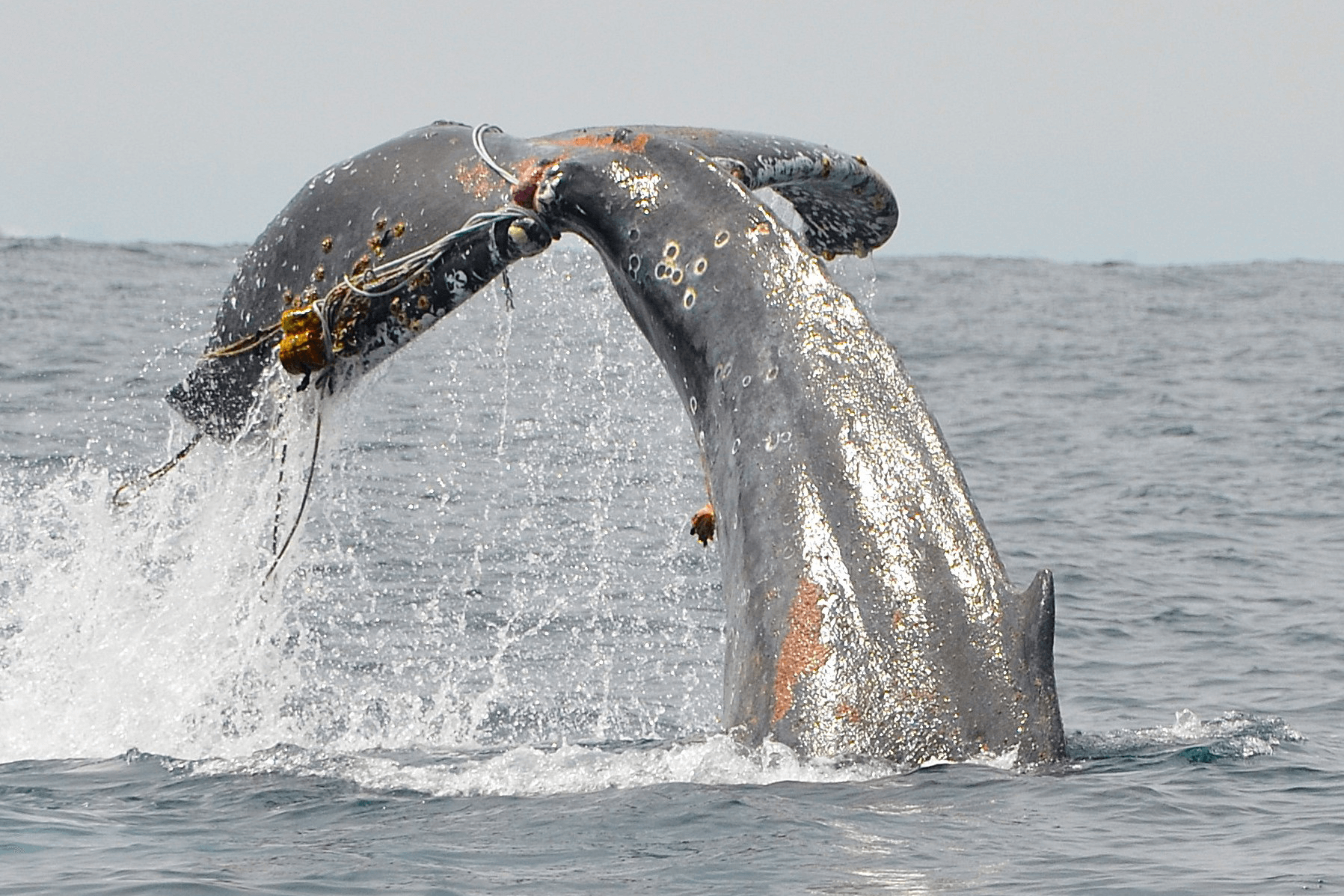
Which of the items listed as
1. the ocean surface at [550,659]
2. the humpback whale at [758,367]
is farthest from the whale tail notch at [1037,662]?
the ocean surface at [550,659]

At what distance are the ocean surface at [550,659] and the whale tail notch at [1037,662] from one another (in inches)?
6.9

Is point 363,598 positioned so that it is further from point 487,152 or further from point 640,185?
point 640,185

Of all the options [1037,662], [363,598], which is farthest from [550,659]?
[1037,662]

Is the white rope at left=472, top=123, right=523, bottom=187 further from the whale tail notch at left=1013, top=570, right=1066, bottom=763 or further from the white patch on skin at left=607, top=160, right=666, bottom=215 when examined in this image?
the whale tail notch at left=1013, top=570, right=1066, bottom=763

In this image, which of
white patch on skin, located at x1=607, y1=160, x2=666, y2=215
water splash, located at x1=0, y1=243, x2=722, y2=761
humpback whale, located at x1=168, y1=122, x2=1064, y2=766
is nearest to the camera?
humpback whale, located at x1=168, y1=122, x2=1064, y2=766

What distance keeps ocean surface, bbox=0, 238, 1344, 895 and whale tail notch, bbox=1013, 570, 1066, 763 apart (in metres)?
0.18

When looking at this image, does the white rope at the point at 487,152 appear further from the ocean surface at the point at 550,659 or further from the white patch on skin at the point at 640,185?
the ocean surface at the point at 550,659

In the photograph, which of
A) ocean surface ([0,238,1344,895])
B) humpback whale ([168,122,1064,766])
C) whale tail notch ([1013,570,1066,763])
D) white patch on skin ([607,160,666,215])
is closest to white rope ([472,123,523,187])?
humpback whale ([168,122,1064,766])

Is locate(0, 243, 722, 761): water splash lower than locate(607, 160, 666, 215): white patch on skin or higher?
lower

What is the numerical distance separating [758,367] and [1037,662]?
1460 millimetres

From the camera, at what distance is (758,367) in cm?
674

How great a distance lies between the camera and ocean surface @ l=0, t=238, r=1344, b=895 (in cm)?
636

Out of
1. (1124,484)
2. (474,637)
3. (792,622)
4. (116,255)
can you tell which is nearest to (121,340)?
(1124,484)

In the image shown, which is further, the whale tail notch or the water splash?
the water splash
